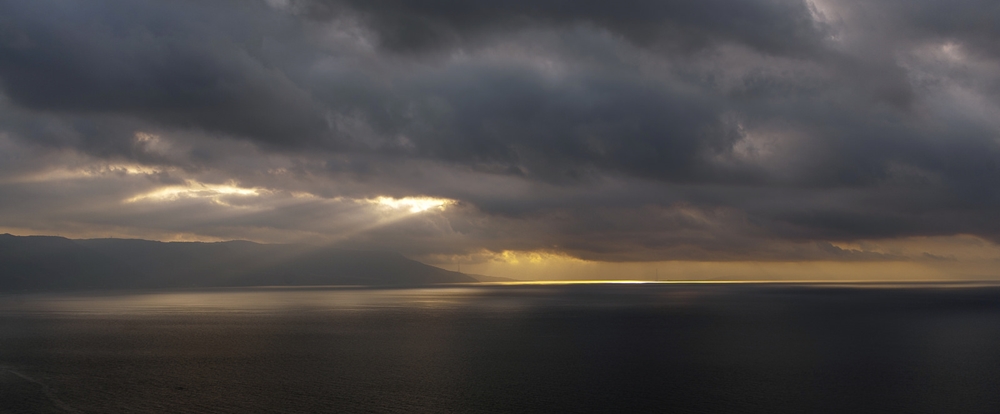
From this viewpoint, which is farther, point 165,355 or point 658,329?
point 658,329

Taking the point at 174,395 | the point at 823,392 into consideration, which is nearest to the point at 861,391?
the point at 823,392

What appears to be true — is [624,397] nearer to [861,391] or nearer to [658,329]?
[861,391]

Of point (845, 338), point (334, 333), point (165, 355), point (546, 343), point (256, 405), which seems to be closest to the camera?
point (256, 405)

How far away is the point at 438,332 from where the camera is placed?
11856cm

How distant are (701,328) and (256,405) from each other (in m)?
92.5

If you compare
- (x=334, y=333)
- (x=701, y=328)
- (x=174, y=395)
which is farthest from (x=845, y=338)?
(x=174, y=395)

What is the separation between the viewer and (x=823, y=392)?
59.6m

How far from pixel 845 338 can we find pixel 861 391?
5159cm

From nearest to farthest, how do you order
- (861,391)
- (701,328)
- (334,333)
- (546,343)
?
(861,391)
(546,343)
(334,333)
(701,328)

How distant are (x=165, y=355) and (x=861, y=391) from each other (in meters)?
82.2

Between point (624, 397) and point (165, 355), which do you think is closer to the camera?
point (624, 397)

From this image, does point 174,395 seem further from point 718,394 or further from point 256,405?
point 718,394

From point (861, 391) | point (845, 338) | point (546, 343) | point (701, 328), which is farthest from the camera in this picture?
point (701, 328)

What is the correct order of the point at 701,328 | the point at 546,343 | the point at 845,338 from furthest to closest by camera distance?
1. the point at 701,328
2. the point at 845,338
3. the point at 546,343
